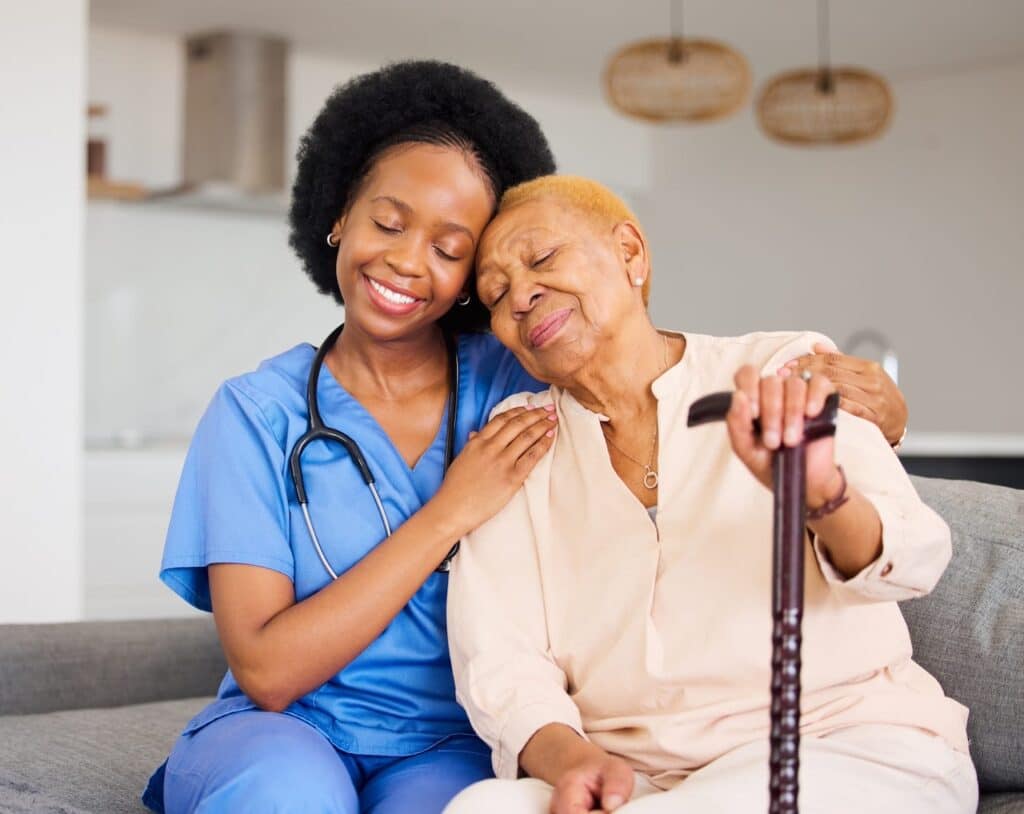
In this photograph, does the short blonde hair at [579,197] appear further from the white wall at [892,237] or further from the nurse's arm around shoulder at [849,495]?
the white wall at [892,237]

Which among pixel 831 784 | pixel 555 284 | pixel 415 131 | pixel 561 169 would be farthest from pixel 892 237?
pixel 831 784

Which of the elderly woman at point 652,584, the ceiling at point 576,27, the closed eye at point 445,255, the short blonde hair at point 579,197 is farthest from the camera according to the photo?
the ceiling at point 576,27

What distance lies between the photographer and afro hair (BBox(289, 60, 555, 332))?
205 cm

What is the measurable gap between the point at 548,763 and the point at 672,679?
0.18 m

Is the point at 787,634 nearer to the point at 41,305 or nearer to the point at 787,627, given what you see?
the point at 787,627

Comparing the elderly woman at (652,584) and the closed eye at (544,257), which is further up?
the closed eye at (544,257)

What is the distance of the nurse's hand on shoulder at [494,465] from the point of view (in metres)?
1.80

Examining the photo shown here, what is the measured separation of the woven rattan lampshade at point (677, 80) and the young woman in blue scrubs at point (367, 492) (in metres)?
3.12

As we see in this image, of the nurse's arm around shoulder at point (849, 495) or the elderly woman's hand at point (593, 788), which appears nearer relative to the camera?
the nurse's arm around shoulder at point (849, 495)

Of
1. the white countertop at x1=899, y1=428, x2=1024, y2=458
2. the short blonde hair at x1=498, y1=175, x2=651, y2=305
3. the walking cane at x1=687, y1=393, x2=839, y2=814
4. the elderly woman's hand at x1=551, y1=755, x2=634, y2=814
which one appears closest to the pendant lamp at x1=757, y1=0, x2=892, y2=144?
the white countertop at x1=899, y1=428, x2=1024, y2=458

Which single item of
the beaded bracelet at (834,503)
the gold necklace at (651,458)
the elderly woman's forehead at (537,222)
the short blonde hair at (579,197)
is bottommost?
the beaded bracelet at (834,503)

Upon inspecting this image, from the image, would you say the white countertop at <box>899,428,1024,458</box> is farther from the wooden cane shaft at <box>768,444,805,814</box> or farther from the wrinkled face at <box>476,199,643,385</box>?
the wooden cane shaft at <box>768,444,805,814</box>

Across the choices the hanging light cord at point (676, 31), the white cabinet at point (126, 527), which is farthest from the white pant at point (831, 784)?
the white cabinet at point (126, 527)

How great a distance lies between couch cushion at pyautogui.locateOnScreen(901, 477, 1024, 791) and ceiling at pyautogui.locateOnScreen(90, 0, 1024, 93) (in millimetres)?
4355
